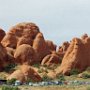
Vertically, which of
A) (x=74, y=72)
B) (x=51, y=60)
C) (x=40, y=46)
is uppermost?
(x=40, y=46)

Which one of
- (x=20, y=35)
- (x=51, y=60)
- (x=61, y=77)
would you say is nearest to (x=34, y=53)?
(x=51, y=60)

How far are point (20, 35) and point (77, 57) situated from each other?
1924 centimetres

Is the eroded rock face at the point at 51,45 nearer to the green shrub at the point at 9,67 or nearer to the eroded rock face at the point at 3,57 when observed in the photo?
the eroded rock face at the point at 3,57

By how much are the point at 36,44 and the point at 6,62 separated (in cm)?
1066

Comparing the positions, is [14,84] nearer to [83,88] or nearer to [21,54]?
[83,88]

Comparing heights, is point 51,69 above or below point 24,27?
below

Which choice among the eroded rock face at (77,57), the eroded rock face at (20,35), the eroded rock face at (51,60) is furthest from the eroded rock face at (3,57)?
the eroded rock face at (20,35)

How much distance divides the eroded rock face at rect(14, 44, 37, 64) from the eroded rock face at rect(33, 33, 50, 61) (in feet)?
15.3

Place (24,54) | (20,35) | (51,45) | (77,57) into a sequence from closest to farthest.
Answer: (77,57)
(24,54)
(20,35)
(51,45)

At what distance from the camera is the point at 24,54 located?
92062 mm

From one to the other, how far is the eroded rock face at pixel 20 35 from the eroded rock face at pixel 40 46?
79.3 inches

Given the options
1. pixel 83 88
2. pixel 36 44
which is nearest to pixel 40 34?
pixel 36 44

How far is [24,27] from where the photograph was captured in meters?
102

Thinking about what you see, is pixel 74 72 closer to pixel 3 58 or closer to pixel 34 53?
pixel 34 53
